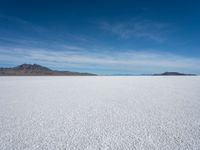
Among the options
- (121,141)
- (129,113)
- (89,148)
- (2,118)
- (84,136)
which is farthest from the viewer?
(129,113)

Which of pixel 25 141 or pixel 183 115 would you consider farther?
pixel 183 115

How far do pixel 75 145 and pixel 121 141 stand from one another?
61 centimetres

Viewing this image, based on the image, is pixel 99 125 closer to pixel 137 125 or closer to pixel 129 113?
pixel 137 125

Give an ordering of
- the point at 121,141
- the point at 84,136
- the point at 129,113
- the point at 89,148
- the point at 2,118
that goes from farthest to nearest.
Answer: the point at 129,113 < the point at 2,118 < the point at 84,136 < the point at 121,141 < the point at 89,148

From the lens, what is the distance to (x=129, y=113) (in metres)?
3.27

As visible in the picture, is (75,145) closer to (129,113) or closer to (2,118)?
(129,113)

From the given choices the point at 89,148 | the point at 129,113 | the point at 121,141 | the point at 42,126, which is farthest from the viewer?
the point at 129,113

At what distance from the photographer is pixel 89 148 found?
71.7 inches

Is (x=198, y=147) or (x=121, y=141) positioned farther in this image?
(x=121, y=141)

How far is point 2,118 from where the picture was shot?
2908mm

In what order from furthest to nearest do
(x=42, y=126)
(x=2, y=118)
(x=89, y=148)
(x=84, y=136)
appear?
1. (x=2, y=118)
2. (x=42, y=126)
3. (x=84, y=136)
4. (x=89, y=148)

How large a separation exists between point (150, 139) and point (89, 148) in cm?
84

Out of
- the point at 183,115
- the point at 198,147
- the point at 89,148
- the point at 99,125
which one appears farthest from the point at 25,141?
the point at 183,115

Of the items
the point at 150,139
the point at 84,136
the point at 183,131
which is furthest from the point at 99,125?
the point at 183,131
